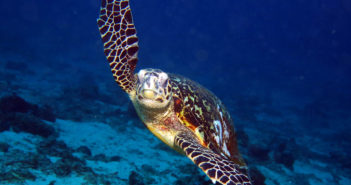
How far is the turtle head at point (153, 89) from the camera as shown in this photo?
2707mm

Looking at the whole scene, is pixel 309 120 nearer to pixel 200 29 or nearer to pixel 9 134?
pixel 9 134

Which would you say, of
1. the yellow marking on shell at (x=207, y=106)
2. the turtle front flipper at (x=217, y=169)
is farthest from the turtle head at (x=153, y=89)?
the yellow marking on shell at (x=207, y=106)

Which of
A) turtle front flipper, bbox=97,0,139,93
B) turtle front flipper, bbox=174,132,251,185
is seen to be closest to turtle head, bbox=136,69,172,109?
turtle front flipper, bbox=97,0,139,93

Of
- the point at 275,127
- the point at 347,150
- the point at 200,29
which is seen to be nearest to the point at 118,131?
the point at 275,127

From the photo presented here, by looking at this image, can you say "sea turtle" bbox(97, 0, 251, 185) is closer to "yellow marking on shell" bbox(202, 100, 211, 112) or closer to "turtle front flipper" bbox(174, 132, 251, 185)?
"yellow marking on shell" bbox(202, 100, 211, 112)

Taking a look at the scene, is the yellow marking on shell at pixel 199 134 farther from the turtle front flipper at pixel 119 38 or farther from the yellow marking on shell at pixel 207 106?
the turtle front flipper at pixel 119 38

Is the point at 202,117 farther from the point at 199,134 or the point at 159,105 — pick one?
the point at 159,105

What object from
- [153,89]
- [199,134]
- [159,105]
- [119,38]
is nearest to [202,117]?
[199,134]

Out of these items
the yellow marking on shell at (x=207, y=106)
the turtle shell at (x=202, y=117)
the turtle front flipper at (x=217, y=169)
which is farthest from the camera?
the yellow marking on shell at (x=207, y=106)

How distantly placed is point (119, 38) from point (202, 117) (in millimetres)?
1863

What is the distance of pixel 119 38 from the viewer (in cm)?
337

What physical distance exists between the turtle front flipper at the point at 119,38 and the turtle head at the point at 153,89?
0.63 metres

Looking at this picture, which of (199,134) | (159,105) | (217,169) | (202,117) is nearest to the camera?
(217,169)

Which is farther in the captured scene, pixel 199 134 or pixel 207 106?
pixel 207 106
